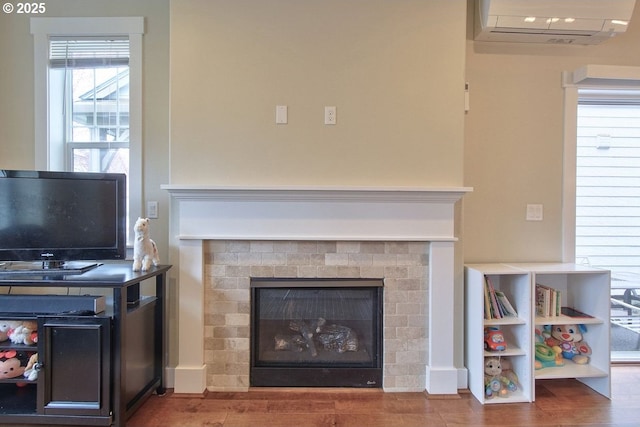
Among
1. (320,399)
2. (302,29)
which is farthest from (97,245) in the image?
(302,29)

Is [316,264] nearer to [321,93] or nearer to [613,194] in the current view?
[321,93]

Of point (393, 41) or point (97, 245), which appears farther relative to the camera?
point (393, 41)

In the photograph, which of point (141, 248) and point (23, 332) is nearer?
point (23, 332)

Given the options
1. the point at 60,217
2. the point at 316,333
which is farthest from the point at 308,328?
the point at 60,217

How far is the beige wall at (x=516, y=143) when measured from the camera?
2.43m

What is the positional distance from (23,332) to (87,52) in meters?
1.80

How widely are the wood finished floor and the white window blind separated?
2.21 metres

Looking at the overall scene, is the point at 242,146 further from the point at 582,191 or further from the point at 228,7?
the point at 582,191

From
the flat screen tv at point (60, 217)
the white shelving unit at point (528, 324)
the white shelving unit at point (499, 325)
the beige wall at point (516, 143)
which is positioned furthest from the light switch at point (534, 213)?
the flat screen tv at point (60, 217)

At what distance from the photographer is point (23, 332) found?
1.81 metres

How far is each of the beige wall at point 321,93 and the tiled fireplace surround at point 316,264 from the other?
172 mm

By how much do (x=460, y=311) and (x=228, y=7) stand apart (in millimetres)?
2371

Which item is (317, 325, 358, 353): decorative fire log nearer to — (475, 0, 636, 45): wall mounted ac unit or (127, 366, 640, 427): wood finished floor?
(127, 366, 640, 427): wood finished floor

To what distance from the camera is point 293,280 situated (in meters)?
2.21
